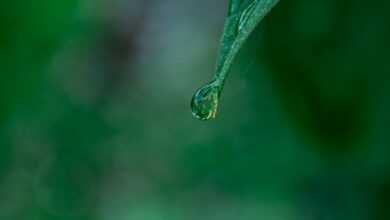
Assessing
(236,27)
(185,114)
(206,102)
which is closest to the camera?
(236,27)

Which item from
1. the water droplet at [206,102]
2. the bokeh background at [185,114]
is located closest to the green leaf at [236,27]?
the water droplet at [206,102]

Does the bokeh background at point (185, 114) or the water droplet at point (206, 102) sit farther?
the bokeh background at point (185, 114)

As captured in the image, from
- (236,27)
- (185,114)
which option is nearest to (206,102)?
(236,27)

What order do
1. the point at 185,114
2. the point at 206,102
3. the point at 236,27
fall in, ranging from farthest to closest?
the point at 185,114 → the point at 206,102 → the point at 236,27

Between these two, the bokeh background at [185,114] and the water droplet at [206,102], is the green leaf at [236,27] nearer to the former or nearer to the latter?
the water droplet at [206,102]

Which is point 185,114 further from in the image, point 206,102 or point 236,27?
point 236,27

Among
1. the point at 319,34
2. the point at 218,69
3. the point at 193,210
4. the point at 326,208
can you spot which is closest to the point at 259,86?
the point at 326,208
